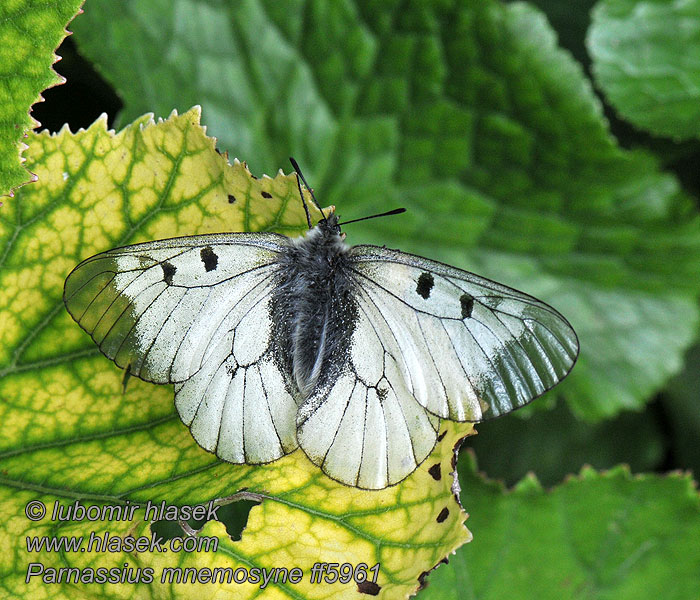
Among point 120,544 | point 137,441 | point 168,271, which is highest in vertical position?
point 168,271

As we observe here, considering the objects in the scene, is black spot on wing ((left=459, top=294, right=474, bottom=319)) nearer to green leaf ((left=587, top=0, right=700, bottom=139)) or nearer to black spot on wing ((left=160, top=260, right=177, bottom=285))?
black spot on wing ((left=160, top=260, right=177, bottom=285))

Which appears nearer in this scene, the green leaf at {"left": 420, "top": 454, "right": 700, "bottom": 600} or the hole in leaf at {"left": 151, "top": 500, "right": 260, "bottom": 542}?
the hole in leaf at {"left": 151, "top": 500, "right": 260, "bottom": 542}

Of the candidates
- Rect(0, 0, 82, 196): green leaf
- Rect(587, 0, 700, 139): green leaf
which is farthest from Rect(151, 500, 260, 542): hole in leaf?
Rect(587, 0, 700, 139): green leaf

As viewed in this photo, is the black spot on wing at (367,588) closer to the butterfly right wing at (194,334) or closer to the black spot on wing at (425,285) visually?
the butterfly right wing at (194,334)

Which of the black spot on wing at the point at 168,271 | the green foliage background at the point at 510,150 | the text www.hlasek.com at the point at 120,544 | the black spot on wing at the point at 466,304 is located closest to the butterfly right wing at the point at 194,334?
the black spot on wing at the point at 168,271

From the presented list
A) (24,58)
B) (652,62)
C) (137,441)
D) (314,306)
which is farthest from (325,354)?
(652,62)

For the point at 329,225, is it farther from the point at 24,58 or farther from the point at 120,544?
the point at 120,544

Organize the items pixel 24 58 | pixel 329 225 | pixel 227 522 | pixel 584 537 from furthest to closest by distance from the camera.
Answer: pixel 584 537
pixel 227 522
pixel 329 225
pixel 24 58
